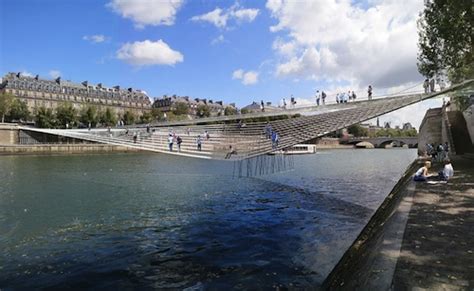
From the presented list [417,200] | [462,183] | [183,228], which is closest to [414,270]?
[417,200]

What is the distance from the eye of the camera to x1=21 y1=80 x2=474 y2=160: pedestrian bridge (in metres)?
14.6

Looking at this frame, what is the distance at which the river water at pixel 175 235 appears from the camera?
6.85 metres

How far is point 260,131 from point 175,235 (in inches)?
356

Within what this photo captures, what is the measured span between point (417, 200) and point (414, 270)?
17.1 ft

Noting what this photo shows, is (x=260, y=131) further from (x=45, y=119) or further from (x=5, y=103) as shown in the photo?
(x=5, y=103)

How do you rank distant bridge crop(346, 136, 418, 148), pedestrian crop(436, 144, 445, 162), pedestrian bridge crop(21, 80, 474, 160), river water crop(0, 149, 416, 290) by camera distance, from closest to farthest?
river water crop(0, 149, 416, 290) → pedestrian bridge crop(21, 80, 474, 160) → pedestrian crop(436, 144, 445, 162) → distant bridge crop(346, 136, 418, 148)

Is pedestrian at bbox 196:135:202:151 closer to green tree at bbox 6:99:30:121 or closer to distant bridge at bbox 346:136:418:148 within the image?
green tree at bbox 6:99:30:121

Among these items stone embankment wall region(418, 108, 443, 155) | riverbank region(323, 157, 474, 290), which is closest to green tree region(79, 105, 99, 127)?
stone embankment wall region(418, 108, 443, 155)

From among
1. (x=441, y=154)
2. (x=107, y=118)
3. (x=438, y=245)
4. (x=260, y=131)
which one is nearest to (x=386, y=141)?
(x=107, y=118)

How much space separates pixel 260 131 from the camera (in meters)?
18.0

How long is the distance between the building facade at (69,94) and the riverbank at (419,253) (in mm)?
81799

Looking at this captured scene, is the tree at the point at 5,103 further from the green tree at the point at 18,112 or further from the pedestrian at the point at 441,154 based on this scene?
the pedestrian at the point at 441,154

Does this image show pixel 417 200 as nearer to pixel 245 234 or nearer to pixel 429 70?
pixel 245 234

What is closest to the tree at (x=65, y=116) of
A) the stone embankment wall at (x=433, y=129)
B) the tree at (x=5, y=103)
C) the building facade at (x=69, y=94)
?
the tree at (x=5, y=103)
